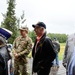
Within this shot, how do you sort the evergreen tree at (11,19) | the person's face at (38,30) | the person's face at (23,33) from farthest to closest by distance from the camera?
the evergreen tree at (11,19)
the person's face at (23,33)
the person's face at (38,30)

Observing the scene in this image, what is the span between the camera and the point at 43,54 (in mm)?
7277

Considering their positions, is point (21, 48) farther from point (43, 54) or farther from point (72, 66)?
point (72, 66)

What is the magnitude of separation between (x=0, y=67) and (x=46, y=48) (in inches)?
113

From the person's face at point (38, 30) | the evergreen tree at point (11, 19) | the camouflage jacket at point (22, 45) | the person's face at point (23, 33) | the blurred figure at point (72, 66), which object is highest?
the blurred figure at point (72, 66)

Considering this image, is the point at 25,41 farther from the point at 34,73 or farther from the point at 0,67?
the point at 0,67

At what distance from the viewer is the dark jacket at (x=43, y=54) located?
7.25m

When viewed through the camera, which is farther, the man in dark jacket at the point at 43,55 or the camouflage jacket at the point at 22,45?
the camouflage jacket at the point at 22,45

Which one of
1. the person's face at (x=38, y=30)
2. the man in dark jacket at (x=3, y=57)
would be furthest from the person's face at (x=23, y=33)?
the man in dark jacket at (x=3, y=57)

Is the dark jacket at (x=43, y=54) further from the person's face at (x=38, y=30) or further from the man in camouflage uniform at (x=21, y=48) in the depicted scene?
the man in camouflage uniform at (x=21, y=48)

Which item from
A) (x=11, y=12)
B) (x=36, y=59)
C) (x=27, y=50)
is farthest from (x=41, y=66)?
(x=11, y=12)

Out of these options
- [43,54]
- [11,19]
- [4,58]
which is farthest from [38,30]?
[11,19]

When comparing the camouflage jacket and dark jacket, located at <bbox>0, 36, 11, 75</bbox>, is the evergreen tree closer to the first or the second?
the camouflage jacket

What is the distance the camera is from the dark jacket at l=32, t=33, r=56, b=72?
7.25 metres

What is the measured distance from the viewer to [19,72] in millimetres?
9773
